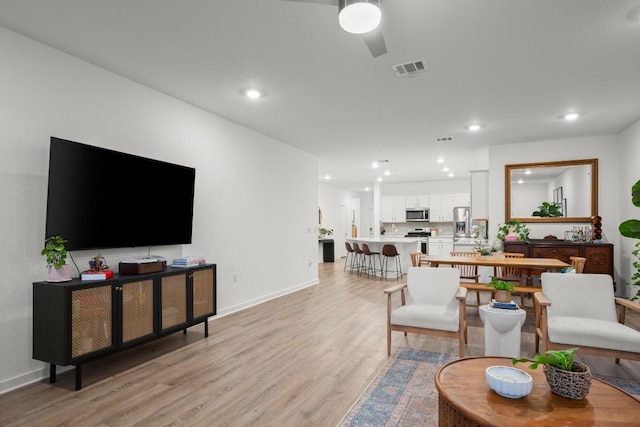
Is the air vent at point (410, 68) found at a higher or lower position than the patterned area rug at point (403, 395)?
higher

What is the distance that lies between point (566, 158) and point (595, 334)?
4529 millimetres

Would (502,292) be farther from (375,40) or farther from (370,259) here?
(370,259)

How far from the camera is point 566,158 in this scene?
20.5ft

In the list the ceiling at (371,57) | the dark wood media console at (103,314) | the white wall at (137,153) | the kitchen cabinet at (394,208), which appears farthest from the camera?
the kitchen cabinet at (394,208)

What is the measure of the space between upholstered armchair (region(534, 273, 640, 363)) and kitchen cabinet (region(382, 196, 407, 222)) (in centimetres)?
910

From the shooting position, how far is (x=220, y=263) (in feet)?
16.3

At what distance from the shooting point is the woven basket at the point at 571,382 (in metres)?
1.72

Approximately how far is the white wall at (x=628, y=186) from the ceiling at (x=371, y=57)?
0.27 metres

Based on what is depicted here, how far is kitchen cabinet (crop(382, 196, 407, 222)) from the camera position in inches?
494

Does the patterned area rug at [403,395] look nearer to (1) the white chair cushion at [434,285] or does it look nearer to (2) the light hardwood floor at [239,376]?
(2) the light hardwood floor at [239,376]

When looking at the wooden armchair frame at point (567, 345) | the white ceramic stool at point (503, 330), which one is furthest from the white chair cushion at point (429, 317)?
the wooden armchair frame at point (567, 345)

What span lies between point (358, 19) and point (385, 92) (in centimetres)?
224

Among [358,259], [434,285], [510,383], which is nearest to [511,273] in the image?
[434,285]

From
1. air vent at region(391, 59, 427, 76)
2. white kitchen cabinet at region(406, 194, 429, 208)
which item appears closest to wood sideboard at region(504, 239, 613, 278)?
air vent at region(391, 59, 427, 76)
